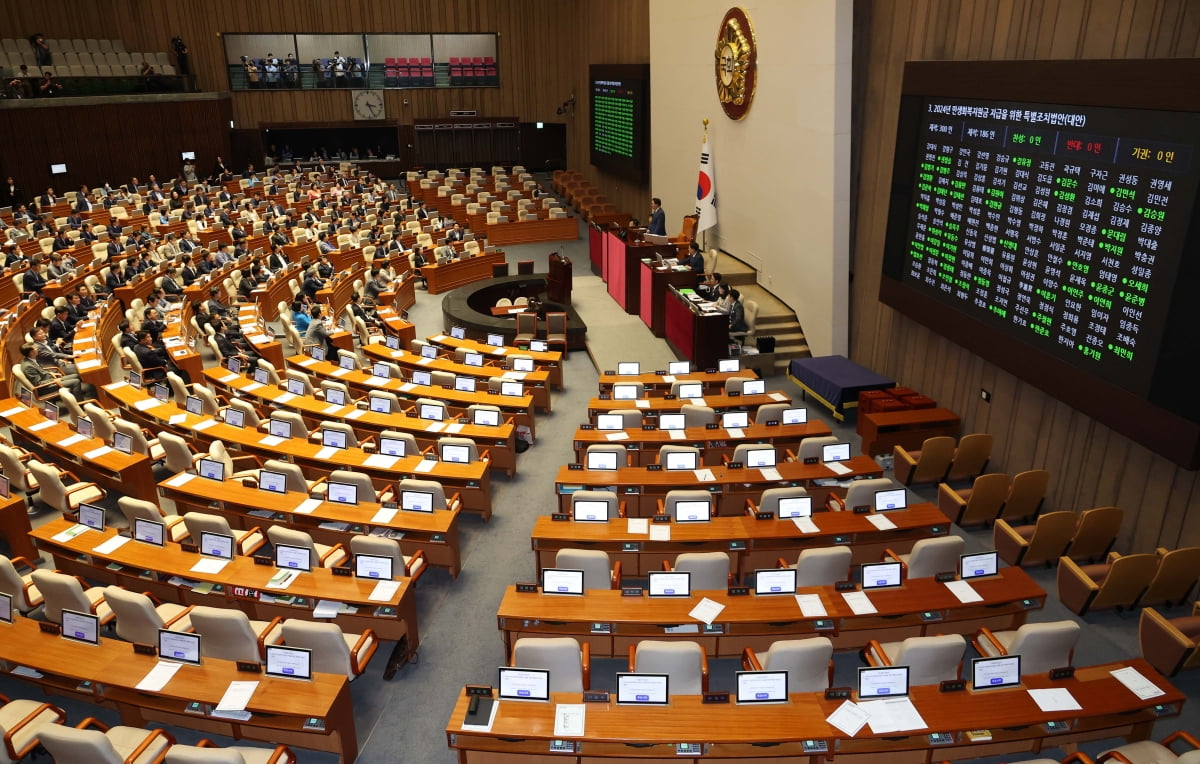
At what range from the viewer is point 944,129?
1032 cm

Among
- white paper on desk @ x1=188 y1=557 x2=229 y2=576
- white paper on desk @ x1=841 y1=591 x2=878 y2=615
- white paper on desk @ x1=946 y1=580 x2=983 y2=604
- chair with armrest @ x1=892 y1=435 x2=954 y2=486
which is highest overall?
white paper on desk @ x1=841 y1=591 x2=878 y2=615

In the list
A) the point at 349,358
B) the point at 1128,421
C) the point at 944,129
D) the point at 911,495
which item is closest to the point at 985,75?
the point at 944,129

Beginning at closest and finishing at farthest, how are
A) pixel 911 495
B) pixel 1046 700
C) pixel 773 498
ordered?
pixel 1046 700 < pixel 773 498 < pixel 911 495

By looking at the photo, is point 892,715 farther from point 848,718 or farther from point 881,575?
point 881,575

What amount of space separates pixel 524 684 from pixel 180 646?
2.57m

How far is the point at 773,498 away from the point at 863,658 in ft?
6.62

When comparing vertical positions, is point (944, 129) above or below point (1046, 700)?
above

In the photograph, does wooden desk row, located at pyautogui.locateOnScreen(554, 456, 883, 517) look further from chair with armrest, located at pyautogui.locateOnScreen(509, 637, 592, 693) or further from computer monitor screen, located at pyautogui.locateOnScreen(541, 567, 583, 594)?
chair with armrest, located at pyautogui.locateOnScreen(509, 637, 592, 693)

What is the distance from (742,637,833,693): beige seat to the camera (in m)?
5.89

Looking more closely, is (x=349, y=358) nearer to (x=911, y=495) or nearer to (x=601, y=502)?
(x=601, y=502)

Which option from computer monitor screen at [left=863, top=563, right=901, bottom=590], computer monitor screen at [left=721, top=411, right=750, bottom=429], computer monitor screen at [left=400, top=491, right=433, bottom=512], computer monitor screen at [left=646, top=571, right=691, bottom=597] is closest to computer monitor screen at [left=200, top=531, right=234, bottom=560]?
computer monitor screen at [left=400, top=491, right=433, bottom=512]

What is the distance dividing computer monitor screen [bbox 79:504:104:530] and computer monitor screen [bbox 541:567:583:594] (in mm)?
4441

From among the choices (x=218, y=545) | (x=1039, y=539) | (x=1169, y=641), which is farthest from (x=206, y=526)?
(x=1169, y=641)

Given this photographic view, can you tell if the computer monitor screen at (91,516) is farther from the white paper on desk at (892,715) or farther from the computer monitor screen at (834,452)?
the computer monitor screen at (834,452)
